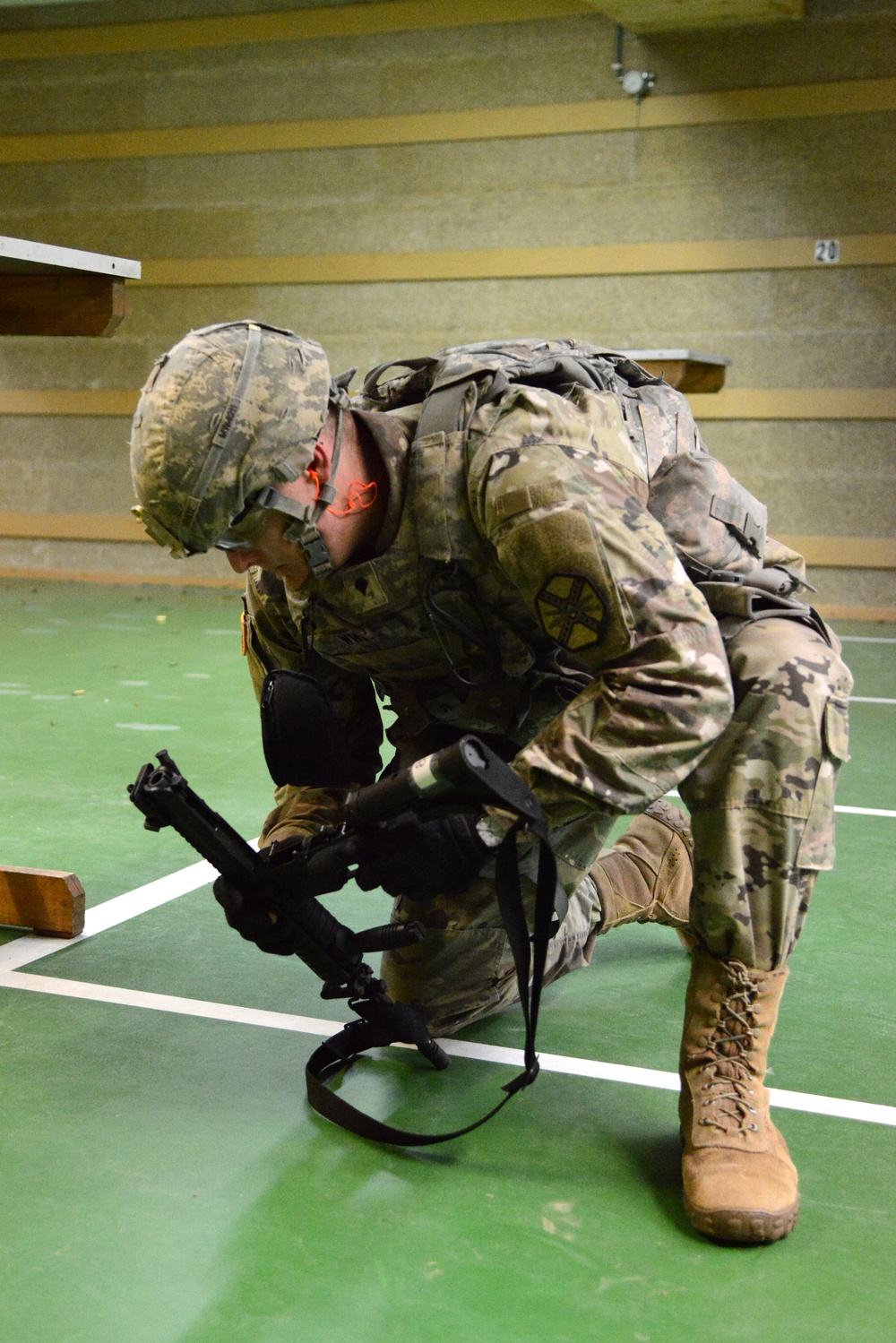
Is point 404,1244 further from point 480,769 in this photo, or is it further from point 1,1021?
point 1,1021

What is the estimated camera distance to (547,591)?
1.61 metres

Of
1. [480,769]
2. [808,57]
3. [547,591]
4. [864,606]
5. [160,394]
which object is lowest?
[864,606]

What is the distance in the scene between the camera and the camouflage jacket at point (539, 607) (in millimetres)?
1580

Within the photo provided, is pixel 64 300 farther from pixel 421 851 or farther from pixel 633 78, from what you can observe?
pixel 633 78

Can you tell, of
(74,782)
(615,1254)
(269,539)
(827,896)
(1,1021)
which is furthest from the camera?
(74,782)

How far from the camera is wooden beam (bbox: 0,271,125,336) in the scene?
3221mm

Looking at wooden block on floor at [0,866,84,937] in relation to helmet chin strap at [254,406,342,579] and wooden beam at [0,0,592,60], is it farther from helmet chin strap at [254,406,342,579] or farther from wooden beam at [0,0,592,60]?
wooden beam at [0,0,592,60]

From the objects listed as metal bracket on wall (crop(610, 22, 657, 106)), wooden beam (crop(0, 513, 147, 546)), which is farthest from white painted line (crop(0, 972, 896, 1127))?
wooden beam (crop(0, 513, 147, 546))

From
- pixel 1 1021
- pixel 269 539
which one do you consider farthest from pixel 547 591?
pixel 1 1021

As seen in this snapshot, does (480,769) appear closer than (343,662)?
Yes

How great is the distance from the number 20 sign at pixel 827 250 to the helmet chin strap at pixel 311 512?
7790 millimetres

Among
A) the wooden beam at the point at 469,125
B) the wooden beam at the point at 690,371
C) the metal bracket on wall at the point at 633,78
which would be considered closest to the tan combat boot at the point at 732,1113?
the wooden beam at the point at 690,371

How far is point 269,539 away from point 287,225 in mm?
8929

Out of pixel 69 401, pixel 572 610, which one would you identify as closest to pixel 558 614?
pixel 572 610
